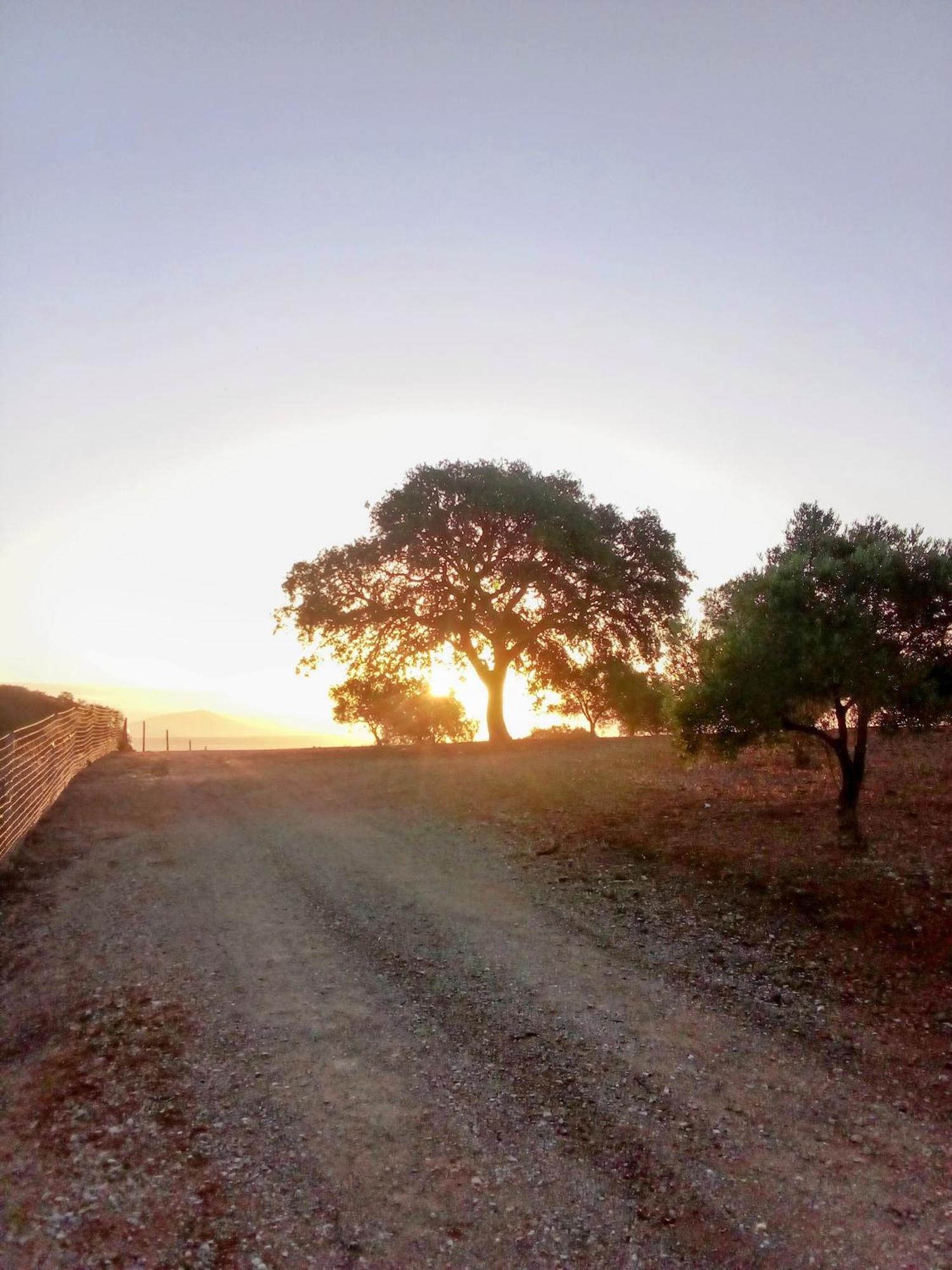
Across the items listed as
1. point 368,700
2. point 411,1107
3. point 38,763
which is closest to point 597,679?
point 368,700

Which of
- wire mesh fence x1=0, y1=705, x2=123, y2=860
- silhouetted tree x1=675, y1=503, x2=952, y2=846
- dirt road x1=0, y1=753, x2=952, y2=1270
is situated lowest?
dirt road x1=0, y1=753, x2=952, y2=1270

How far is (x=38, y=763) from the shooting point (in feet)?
64.1

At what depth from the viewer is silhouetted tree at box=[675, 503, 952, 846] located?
1416 centimetres

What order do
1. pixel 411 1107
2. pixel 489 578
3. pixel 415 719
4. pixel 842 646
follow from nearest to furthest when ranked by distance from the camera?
pixel 411 1107, pixel 842 646, pixel 489 578, pixel 415 719

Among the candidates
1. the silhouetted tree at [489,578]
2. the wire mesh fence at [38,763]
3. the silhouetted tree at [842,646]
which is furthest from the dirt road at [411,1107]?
the silhouetted tree at [489,578]

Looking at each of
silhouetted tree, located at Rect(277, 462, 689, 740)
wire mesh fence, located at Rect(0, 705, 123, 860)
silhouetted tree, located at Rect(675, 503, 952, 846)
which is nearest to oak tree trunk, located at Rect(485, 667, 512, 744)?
silhouetted tree, located at Rect(277, 462, 689, 740)

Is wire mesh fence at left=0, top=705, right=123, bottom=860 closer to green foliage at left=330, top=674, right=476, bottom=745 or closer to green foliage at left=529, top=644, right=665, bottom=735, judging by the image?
green foliage at left=529, top=644, right=665, bottom=735

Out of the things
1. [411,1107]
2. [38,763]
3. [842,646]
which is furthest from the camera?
[38,763]

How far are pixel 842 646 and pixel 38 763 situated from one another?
59.5 feet

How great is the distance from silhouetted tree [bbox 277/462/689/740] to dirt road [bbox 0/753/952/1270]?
86.2ft

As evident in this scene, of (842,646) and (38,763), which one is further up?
(842,646)

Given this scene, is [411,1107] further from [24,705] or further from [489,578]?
[24,705]

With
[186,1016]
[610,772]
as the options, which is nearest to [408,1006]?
[186,1016]

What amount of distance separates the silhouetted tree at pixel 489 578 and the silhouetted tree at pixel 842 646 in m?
22.7
